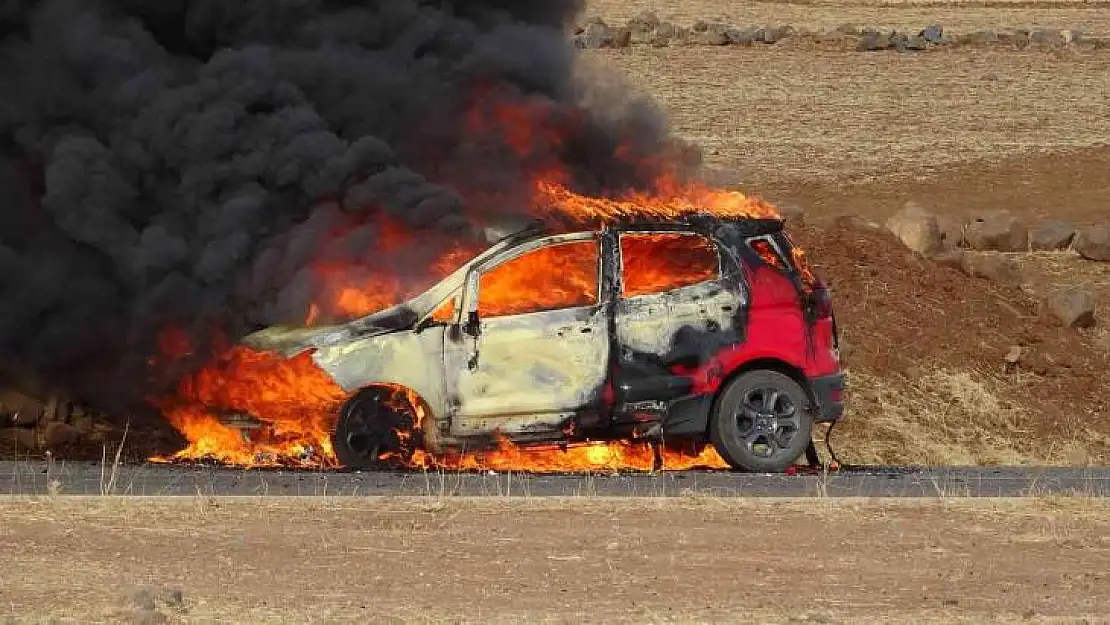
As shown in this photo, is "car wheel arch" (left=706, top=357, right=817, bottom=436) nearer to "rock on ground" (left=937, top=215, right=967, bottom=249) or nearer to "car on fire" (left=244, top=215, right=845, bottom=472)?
"car on fire" (left=244, top=215, right=845, bottom=472)

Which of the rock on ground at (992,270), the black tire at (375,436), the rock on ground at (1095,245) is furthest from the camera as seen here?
the rock on ground at (1095,245)

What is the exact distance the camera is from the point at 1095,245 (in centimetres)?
2750

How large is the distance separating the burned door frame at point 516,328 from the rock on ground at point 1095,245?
1473 cm

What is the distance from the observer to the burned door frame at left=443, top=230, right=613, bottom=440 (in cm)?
1399

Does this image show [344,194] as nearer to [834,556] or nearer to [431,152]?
[431,152]

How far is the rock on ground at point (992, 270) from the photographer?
969 inches

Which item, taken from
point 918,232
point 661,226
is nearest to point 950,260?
point 918,232

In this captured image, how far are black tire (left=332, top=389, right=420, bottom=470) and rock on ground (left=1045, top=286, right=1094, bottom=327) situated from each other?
11.5 meters

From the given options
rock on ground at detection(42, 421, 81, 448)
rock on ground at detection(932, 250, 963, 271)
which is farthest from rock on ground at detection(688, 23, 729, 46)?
rock on ground at detection(42, 421, 81, 448)

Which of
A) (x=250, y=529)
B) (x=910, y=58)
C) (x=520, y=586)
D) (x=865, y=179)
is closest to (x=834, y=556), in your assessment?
(x=520, y=586)

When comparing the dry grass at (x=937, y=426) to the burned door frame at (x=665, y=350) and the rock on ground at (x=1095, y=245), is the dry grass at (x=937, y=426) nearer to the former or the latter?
the rock on ground at (x=1095, y=245)

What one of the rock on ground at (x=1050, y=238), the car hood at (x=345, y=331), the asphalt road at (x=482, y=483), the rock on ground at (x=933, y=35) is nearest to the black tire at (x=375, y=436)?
the asphalt road at (x=482, y=483)

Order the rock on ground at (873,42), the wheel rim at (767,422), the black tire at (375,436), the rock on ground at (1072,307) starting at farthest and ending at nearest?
1. the rock on ground at (873,42)
2. the rock on ground at (1072,307)
3. the wheel rim at (767,422)
4. the black tire at (375,436)

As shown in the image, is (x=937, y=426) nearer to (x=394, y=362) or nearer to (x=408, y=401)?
(x=408, y=401)
